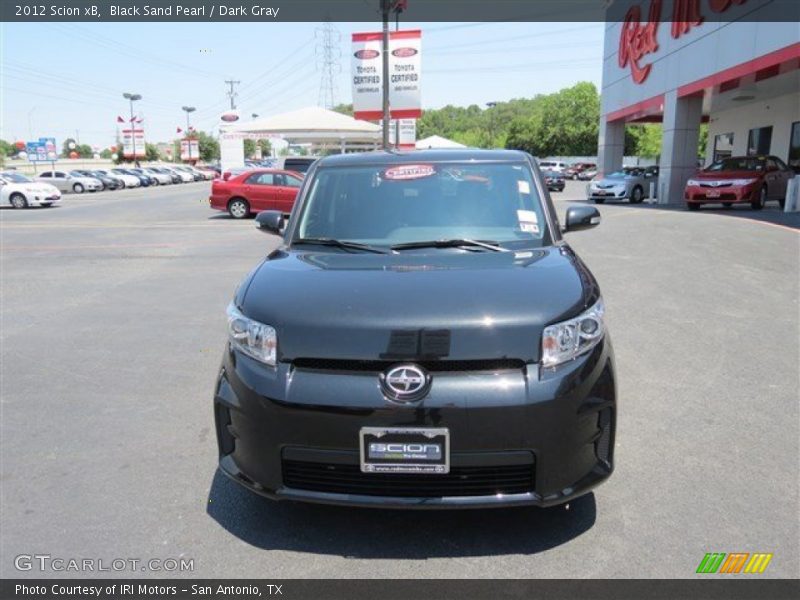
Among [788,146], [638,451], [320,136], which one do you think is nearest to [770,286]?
[638,451]

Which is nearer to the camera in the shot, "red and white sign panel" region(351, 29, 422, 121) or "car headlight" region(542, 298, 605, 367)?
"car headlight" region(542, 298, 605, 367)

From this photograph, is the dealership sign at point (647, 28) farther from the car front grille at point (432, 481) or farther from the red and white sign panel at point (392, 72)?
the car front grille at point (432, 481)

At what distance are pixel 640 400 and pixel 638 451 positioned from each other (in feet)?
2.87

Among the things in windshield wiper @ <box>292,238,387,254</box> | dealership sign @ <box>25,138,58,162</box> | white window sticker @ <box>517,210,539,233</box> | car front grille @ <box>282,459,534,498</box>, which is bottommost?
car front grille @ <box>282,459,534,498</box>

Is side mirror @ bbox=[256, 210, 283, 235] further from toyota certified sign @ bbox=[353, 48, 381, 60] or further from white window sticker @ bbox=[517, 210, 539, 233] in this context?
toyota certified sign @ bbox=[353, 48, 381, 60]

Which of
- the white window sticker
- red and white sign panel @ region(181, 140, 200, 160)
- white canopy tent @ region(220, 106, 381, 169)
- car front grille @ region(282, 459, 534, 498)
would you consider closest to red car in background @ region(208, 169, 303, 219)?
white canopy tent @ region(220, 106, 381, 169)

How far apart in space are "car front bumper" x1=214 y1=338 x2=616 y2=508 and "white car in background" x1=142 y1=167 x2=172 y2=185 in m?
62.0

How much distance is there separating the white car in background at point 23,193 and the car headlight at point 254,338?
96.3 feet

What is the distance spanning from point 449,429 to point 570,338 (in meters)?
0.67

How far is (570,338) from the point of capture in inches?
108

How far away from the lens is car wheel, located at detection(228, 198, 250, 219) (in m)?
19.8

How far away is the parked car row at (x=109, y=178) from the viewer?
4525 cm

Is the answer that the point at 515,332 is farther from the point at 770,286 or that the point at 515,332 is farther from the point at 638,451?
the point at 770,286
